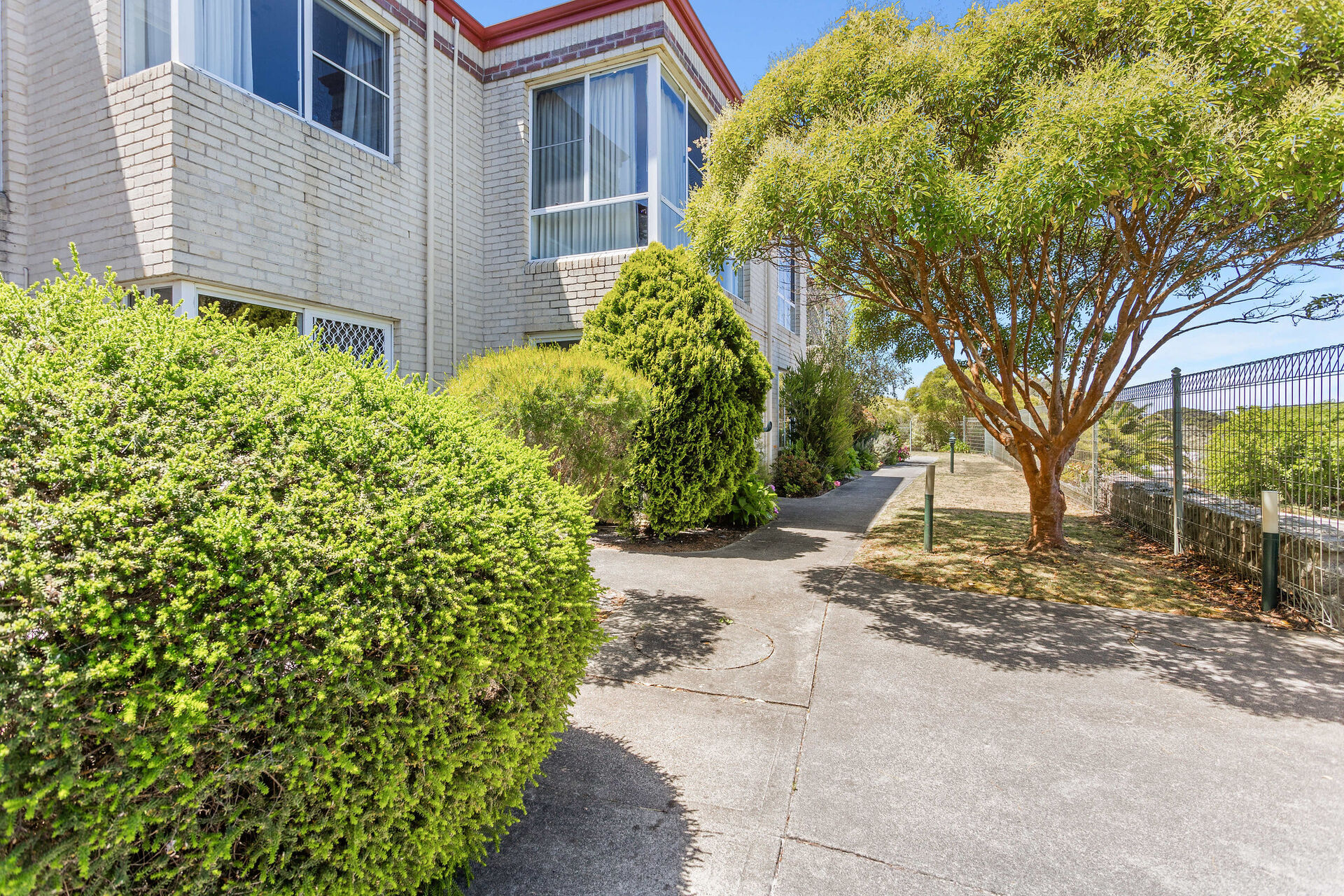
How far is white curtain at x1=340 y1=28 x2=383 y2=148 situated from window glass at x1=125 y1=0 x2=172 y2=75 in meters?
1.76

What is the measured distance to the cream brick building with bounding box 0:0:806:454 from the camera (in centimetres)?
609

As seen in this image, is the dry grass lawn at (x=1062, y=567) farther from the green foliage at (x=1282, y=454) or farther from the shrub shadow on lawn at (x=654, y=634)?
the shrub shadow on lawn at (x=654, y=634)

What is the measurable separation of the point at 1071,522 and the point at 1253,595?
4.31 metres

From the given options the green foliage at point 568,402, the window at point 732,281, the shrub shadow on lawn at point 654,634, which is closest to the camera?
the shrub shadow on lawn at point 654,634

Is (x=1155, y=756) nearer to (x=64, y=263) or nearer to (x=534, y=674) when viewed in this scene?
(x=534, y=674)

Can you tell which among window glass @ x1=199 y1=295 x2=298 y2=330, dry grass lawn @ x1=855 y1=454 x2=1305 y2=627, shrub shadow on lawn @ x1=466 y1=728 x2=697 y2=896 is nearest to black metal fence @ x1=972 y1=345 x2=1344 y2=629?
dry grass lawn @ x1=855 y1=454 x2=1305 y2=627

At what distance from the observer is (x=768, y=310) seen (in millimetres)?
13570

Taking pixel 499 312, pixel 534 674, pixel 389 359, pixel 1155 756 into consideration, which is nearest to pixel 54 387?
pixel 534 674

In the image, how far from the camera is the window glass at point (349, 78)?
24.7 feet

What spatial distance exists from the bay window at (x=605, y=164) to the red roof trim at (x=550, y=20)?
0.73 m

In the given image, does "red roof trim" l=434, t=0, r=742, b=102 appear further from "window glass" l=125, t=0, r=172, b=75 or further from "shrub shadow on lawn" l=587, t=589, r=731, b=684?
"shrub shadow on lawn" l=587, t=589, r=731, b=684

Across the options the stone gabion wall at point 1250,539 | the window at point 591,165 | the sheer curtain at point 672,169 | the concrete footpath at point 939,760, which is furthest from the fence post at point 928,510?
the window at point 591,165

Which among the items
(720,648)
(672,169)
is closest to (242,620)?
(720,648)

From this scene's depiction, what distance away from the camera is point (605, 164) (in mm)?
9438
